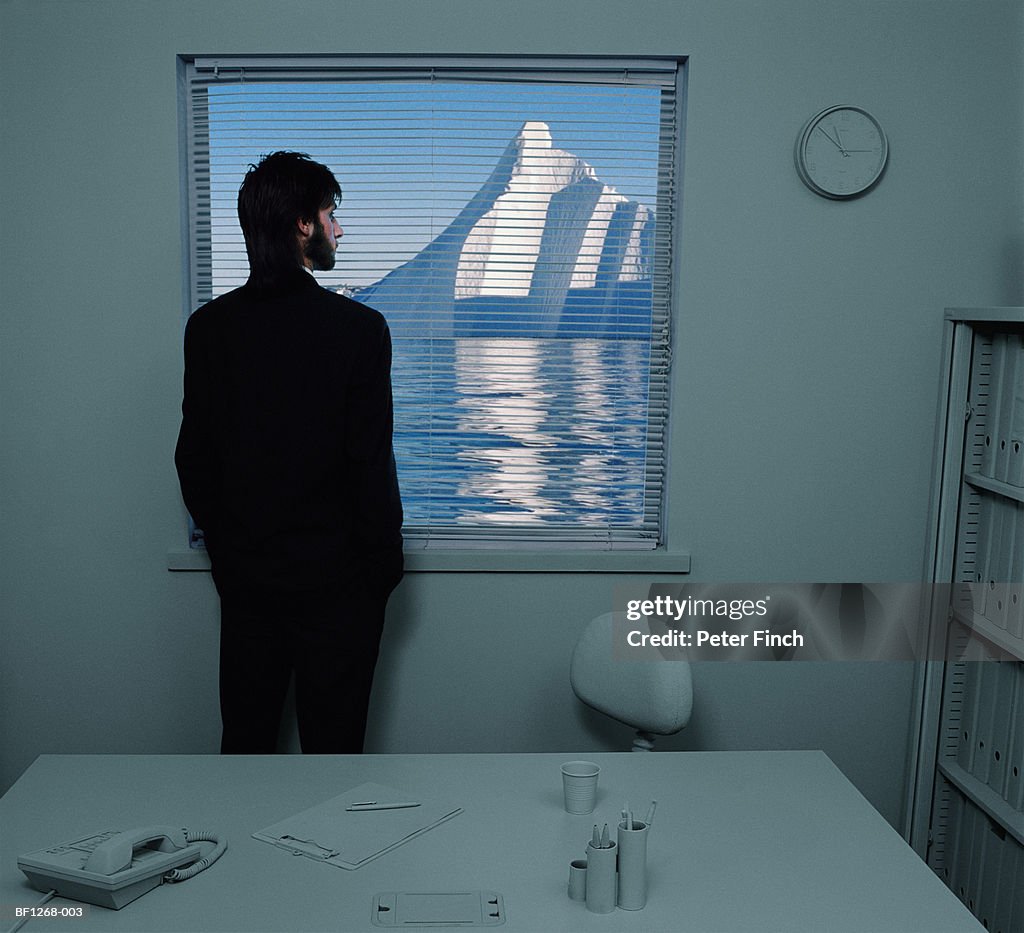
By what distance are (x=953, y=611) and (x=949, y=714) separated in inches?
11.4

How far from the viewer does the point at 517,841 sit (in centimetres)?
157

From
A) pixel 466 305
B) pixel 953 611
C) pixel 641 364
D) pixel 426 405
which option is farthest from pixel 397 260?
pixel 953 611

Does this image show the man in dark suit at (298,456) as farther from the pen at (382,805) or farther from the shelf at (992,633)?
the shelf at (992,633)

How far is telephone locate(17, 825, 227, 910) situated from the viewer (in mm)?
1348

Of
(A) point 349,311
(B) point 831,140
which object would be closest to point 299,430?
(A) point 349,311

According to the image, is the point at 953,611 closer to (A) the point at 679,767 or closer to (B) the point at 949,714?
(B) the point at 949,714

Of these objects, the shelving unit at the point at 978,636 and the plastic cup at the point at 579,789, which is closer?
the plastic cup at the point at 579,789

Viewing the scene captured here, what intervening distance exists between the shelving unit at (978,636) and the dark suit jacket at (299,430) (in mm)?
1501

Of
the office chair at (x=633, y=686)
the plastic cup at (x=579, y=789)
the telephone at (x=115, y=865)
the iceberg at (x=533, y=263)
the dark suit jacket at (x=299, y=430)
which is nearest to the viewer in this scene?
the telephone at (x=115, y=865)

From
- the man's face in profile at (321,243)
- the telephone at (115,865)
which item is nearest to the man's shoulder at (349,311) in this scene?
the man's face in profile at (321,243)

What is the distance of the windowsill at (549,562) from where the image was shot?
2857mm

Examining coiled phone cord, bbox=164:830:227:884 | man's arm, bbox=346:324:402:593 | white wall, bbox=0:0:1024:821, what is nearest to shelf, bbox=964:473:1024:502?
white wall, bbox=0:0:1024:821

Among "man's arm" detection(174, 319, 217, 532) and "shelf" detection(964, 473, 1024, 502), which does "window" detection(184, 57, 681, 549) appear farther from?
"shelf" detection(964, 473, 1024, 502)

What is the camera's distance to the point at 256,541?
2.32m
